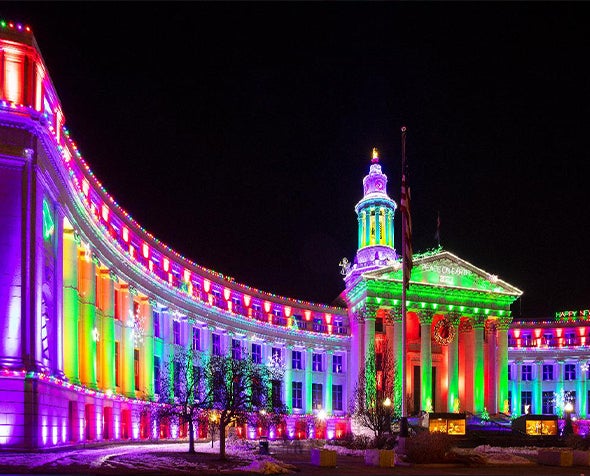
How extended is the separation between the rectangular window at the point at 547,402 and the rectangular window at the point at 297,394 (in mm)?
34899

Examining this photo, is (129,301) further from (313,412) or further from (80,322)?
(313,412)

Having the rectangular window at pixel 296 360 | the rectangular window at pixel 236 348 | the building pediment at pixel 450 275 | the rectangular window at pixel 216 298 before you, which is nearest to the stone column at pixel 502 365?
the building pediment at pixel 450 275

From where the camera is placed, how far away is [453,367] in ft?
297

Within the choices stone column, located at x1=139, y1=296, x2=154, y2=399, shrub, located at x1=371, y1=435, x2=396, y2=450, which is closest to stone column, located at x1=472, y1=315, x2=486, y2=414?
shrub, located at x1=371, y1=435, x2=396, y2=450

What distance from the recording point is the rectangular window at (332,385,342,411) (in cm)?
9500

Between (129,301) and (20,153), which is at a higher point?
(20,153)

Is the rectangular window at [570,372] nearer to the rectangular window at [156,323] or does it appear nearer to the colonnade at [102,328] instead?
the rectangular window at [156,323]

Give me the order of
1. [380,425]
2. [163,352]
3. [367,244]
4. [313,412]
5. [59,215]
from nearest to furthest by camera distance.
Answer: [59,215], [380,425], [163,352], [313,412], [367,244]

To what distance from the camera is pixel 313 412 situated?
91500 millimetres

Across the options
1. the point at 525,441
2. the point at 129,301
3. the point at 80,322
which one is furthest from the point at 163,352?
the point at 525,441

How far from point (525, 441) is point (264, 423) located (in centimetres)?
2391

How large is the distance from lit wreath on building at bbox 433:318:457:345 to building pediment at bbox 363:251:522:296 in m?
4.93

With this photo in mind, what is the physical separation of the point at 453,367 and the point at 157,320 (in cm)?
4004

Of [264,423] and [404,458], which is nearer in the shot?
[404,458]
